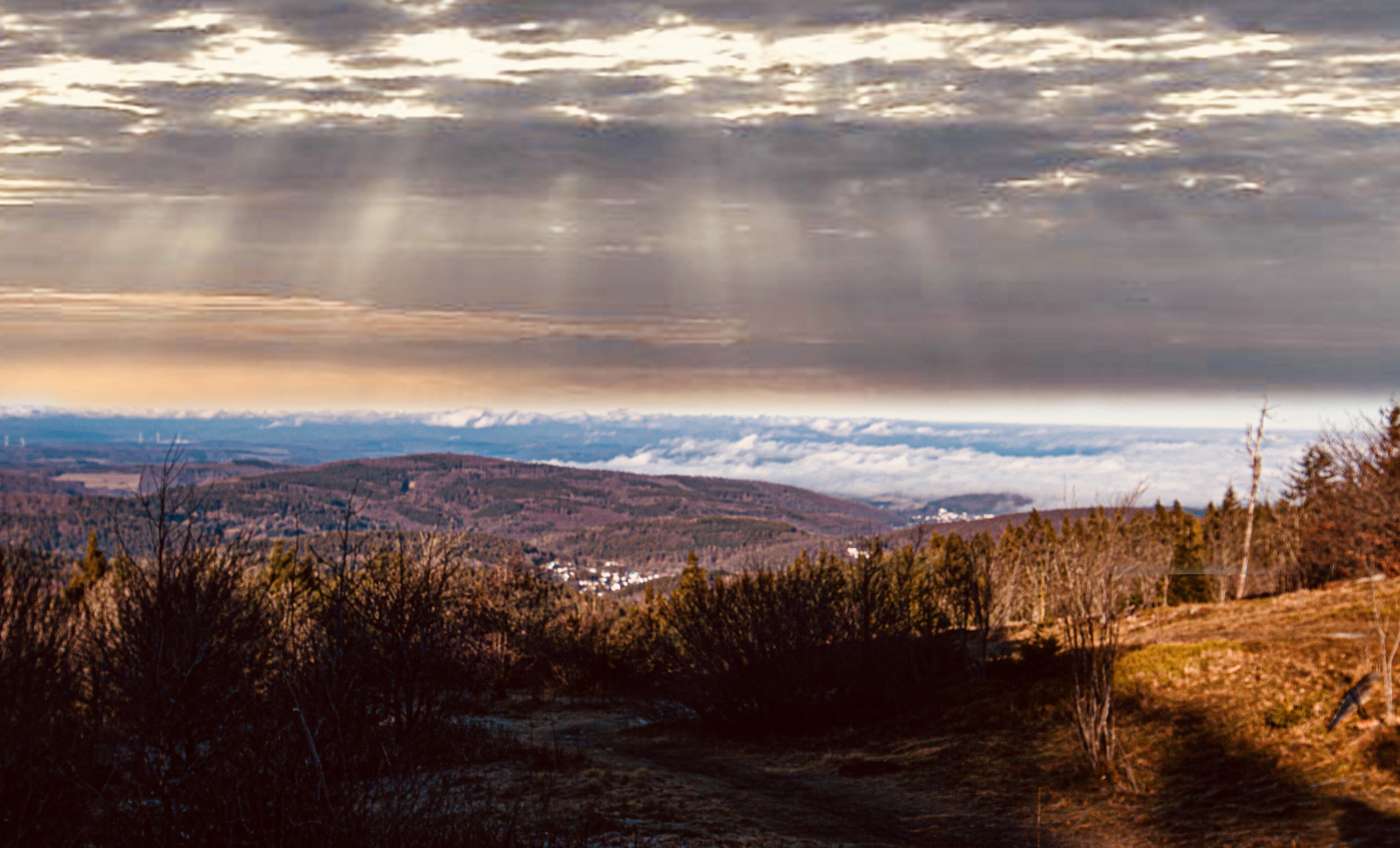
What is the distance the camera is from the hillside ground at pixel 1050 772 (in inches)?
520

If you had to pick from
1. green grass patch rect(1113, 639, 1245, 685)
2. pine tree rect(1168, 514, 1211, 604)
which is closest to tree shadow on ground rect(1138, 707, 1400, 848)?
green grass patch rect(1113, 639, 1245, 685)

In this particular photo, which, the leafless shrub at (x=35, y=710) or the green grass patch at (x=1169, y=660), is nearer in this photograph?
the leafless shrub at (x=35, y=710)

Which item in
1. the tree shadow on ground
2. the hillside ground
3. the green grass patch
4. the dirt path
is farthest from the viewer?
the green grass patch

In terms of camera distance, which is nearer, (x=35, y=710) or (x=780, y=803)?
(x=35, y=710)

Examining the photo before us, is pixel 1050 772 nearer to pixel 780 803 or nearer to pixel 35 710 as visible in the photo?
pixel 780 803

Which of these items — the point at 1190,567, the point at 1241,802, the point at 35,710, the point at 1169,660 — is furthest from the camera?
the point at 1190,567

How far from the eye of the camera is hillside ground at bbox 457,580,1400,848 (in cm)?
1320

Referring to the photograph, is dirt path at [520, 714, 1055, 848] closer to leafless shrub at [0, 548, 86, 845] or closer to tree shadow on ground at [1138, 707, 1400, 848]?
tree shadow on ground at [1138, 707, 1400, 848]

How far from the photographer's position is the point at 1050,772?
56.2 feet

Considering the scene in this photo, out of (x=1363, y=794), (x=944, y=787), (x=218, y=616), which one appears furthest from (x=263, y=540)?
(x=1363, y=794)

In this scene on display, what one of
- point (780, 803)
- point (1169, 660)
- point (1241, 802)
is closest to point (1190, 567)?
point (1169, 660)

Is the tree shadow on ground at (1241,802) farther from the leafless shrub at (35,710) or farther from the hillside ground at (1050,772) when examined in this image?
the leafless shrub at (35,710)

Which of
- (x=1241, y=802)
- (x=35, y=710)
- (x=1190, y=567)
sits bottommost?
(x=1190, y=567)

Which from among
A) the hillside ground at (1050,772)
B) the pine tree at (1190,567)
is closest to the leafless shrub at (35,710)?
the hillside ground at (1050,772)
